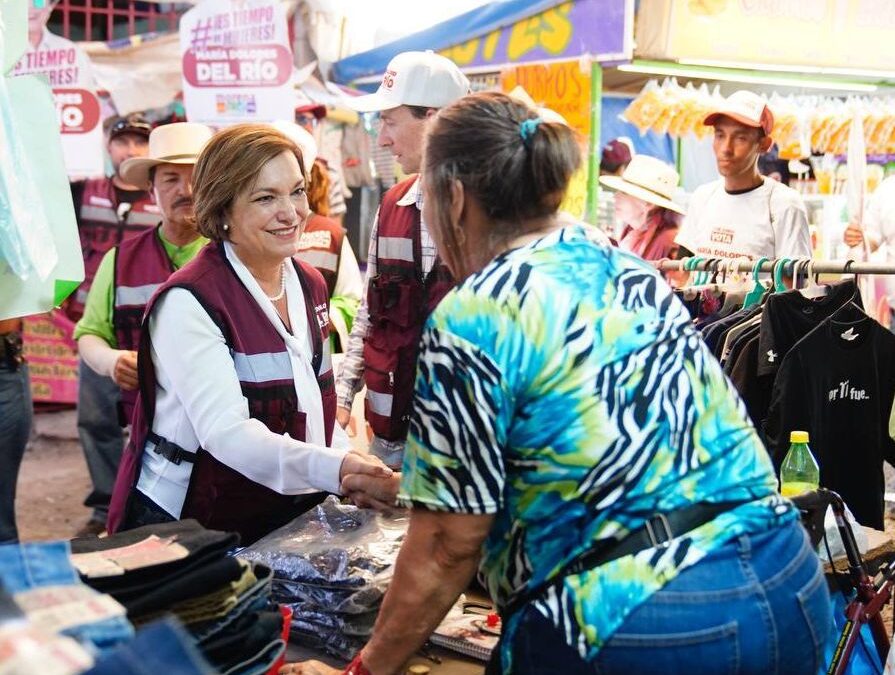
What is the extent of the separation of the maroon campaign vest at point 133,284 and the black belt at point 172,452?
4.92 ft

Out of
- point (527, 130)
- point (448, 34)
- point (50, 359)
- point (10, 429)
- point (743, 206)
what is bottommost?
point (50, 359)

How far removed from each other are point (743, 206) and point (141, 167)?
2734mm

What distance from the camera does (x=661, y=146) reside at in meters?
9.14

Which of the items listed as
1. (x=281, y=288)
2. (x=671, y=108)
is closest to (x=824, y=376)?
(x=281, y=288)

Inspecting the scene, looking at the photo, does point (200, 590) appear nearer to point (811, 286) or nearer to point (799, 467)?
point (799, 467)

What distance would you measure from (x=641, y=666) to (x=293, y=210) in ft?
5.11

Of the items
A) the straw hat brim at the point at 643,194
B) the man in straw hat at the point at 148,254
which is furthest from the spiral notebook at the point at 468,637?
the straw hat brim at the point at 643,194

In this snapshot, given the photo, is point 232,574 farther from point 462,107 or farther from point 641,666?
point 462,107

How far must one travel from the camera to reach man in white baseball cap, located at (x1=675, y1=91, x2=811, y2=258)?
16.0 ft

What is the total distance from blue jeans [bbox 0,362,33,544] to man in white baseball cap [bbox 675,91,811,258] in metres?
2.91

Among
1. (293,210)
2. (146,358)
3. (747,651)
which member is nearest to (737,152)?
(293,210)

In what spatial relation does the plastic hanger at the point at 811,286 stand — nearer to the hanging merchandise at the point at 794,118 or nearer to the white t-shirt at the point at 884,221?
the white t-shirt at the point at 884,221

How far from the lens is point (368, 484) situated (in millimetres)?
→ 2295

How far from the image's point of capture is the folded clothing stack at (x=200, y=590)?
1525 millimetres
